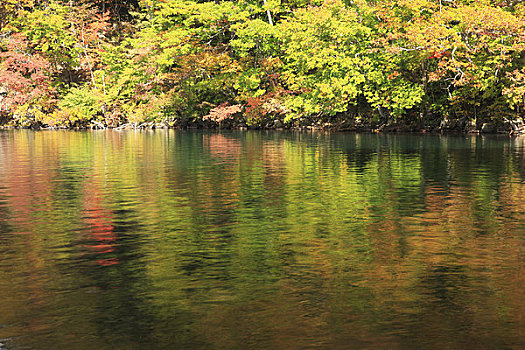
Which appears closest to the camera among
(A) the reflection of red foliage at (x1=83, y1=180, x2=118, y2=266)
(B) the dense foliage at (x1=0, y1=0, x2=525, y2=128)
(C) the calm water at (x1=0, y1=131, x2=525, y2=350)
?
(C) the calm water at (x1=0, y1=131, x2=525, y2=350)

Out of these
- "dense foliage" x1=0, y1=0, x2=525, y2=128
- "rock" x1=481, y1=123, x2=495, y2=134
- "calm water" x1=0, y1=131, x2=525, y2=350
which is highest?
"dense foliage" x1=0, y1=0, x2=525, y2=128

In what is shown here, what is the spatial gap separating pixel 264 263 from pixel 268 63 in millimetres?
48069

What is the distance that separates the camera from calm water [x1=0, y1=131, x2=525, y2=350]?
256 inches

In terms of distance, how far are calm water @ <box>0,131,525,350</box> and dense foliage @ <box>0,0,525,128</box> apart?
81.8ft

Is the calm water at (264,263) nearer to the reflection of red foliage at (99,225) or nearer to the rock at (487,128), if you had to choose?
the reflection of red foliage at (99,225)

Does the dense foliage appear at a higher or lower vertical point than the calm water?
higher

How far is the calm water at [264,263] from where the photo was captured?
256 inches

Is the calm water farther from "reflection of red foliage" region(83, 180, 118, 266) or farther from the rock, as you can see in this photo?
the rock

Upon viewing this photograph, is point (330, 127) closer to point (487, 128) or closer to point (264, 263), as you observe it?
point (487, 128)

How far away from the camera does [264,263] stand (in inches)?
364

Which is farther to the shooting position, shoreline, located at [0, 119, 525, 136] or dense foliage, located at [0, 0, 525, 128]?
shoreline, located at [0, 119, 525, 136]

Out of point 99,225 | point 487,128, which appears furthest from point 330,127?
point 99,225

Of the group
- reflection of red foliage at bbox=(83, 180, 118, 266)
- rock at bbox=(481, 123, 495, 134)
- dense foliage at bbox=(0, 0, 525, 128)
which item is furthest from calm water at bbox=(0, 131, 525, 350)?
rock at bbox=(481, 123, 495, 134)

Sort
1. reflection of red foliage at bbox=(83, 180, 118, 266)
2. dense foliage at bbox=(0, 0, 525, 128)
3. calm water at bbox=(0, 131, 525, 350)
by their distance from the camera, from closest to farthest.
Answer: calm water at bbox=(0, 131, 525, 350) → reflection of red foliage at bbox=(83, 180, 118, 266) → dense foliage at bbox=(0, 0, 525, 128)
